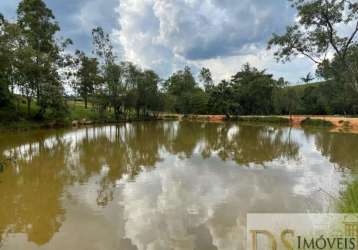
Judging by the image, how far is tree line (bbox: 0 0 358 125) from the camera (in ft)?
35.7

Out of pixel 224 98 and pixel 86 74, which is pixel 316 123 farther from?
pixel 86 74

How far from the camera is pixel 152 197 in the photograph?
674 cm

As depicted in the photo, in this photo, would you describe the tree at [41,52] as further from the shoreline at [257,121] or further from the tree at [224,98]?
the tree at [224,98]

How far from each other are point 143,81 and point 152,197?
4010 centimetres

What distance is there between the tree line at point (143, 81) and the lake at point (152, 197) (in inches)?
186

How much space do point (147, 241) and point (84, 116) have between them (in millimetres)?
34332

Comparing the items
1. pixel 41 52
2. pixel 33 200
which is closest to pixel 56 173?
pixel 33 200

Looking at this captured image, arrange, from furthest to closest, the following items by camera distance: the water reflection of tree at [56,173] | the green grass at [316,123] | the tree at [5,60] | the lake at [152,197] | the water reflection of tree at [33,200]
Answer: the green grass at [316,123] → the tree at [5,60] → the water reflection of tree at [56,173] → the water reflection of tree at [33,200] → the lake at [152,197]

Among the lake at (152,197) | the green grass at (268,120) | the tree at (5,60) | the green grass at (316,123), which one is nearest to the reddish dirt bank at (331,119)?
the green grass at (316,123)

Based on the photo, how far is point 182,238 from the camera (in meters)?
4.61

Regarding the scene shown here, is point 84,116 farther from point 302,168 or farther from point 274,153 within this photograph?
point 302,168

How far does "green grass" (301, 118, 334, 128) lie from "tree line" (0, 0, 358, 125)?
384cm

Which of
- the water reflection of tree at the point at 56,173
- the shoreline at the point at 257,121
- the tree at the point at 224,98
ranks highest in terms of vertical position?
the tree at the point at 224,98

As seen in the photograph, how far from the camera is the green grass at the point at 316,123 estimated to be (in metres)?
33.8
